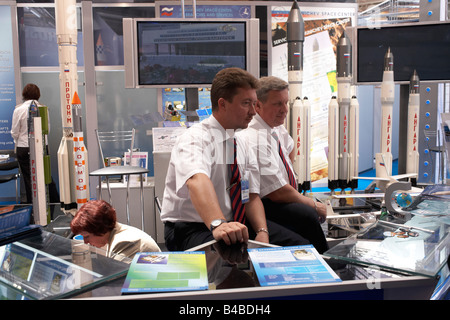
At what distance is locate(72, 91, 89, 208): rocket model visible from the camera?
493 cm

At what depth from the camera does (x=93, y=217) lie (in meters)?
2.71

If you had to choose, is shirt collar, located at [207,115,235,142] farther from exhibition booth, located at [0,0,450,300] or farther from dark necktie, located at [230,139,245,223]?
exhibition booth, located at [0,0,450,300]

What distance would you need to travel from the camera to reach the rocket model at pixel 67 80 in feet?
17.8

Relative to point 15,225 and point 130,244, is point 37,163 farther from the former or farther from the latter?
point 15,225

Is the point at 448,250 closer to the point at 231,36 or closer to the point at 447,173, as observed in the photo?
the point at 447,173

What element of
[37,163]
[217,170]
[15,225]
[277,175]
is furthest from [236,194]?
[37,163]

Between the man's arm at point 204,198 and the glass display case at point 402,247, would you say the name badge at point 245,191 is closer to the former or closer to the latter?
the man's arm at point 204,198

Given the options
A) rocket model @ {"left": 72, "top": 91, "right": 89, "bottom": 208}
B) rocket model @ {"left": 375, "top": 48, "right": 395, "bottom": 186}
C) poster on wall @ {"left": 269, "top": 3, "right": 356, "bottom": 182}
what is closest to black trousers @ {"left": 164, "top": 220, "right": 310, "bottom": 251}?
rocket model @ {"left": 72, "top": 91, "right": 89, "bottom": 208}

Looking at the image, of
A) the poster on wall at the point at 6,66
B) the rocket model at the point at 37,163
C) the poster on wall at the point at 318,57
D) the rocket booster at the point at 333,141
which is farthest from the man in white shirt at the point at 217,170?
the poster on wall at the point at 6,66

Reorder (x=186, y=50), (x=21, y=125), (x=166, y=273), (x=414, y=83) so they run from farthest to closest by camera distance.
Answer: (x=21, y=125)
(x=414, y=83)
(x=186, y=50)
(x=166, y=273)

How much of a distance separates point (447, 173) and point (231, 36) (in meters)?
3.12

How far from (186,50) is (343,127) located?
198 centimetres

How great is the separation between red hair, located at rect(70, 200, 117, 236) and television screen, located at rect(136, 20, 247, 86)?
2.59 m

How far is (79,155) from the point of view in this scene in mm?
5016
